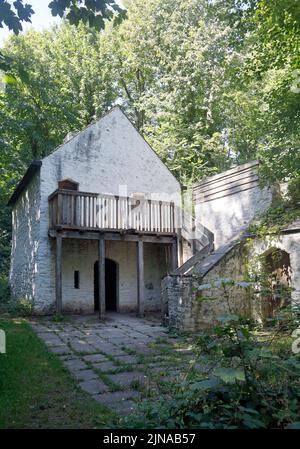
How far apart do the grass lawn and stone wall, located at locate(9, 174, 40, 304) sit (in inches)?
242

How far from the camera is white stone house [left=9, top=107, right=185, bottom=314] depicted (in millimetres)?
11344

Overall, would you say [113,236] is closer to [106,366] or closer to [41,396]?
[106,366]

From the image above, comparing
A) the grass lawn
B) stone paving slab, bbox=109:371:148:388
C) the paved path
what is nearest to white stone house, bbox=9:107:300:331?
the paved path

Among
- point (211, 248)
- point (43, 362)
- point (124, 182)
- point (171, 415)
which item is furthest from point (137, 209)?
point (171, 415)

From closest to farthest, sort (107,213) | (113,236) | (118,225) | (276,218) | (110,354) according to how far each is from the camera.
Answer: (110,354)
(276,218)
(113,236)
(107,213)
(118,225)

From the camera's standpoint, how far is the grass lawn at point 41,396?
3420mm

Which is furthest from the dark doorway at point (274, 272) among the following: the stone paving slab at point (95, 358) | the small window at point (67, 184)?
the small window at point (67, 184)

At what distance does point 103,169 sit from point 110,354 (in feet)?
28.1

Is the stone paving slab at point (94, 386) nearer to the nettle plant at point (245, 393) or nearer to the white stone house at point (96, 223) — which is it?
the nettle plant at point (245, 393)

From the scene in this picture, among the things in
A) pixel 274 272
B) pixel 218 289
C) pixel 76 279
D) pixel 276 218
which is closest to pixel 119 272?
pixel 76 279

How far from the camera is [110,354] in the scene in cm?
630

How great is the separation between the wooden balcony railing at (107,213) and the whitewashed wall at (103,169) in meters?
1.13

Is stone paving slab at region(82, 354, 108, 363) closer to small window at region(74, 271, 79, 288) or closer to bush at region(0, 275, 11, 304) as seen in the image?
small window at region(74, 271, 79, 288)
